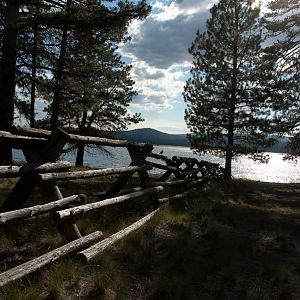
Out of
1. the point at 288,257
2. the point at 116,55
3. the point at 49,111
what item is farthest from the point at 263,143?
the point at 288,257

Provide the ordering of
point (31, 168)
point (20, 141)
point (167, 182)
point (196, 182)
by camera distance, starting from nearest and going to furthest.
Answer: point (31, 168)
point (20, 141)
point (167, 182)
point (196, 182)

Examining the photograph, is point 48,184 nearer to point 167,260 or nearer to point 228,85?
point 167,260

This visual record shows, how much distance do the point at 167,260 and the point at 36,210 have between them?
2.00 m

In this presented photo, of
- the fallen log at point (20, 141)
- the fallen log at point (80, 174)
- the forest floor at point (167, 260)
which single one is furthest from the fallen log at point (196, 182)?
the fallen log at point (20, 141)

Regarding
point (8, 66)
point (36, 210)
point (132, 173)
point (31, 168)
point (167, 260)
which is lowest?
point (167, 260)

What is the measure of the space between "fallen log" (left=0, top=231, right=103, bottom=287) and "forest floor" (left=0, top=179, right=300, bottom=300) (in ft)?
0.28

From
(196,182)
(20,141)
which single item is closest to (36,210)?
(20,141)

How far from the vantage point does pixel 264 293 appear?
467 cm

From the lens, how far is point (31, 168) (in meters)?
5.14

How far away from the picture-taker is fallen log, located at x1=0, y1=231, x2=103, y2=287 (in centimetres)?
391

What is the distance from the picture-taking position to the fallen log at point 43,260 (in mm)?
3906

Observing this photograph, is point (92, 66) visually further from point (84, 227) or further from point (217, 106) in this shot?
point (84, 227)

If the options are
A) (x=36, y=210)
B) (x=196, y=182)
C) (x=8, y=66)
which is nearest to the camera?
(x=36, y=210)

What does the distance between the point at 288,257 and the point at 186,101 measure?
17.9 m
